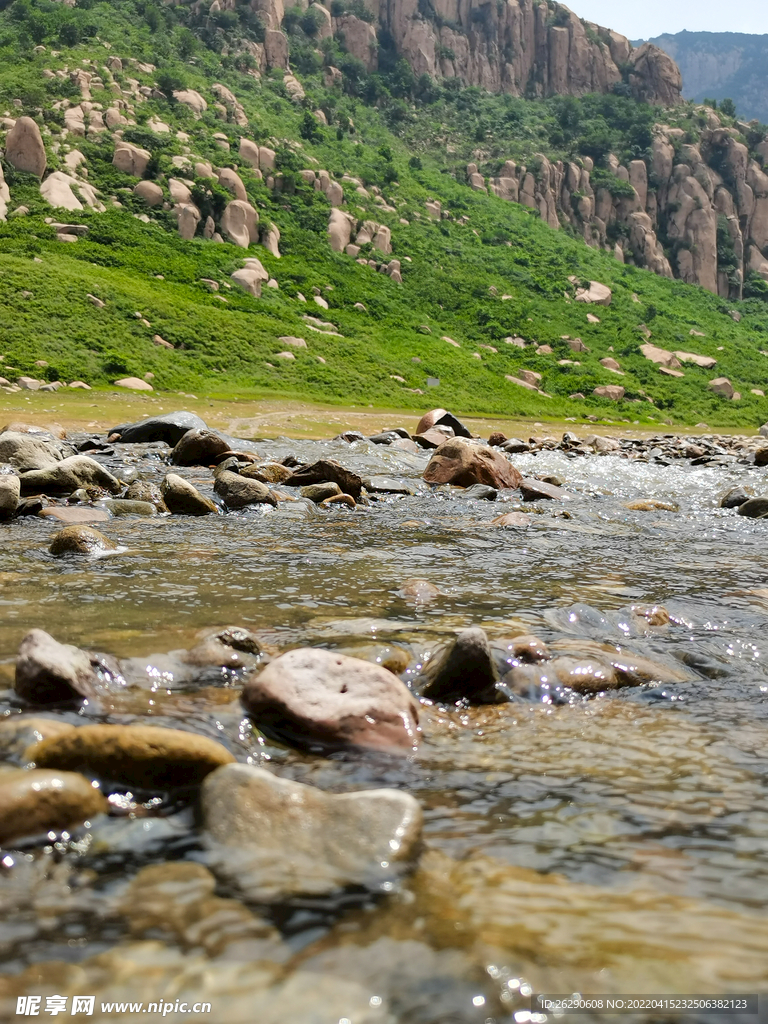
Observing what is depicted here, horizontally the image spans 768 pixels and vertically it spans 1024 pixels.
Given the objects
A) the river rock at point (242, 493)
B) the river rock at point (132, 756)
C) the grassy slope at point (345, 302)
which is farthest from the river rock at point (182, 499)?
the grassy slope at point (345, 302)

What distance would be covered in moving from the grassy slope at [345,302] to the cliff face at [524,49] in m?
34.1

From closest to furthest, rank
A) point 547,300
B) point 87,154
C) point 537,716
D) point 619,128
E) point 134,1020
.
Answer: point 134,1020 < point 537,716 < point 87,154 < point 547,300 < point 619,128

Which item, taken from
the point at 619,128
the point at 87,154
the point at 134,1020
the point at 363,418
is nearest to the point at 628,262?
the point at 619,128

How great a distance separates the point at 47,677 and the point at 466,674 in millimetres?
2061

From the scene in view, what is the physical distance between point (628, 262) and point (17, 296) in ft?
239

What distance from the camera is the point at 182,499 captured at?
9547 millimetres

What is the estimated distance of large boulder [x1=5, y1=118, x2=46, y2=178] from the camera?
48719 millimetres

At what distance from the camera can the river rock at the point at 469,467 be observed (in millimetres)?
13742

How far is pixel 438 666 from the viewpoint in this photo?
4.14 m

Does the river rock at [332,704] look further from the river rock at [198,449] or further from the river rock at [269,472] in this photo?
the river rock at [198,449]

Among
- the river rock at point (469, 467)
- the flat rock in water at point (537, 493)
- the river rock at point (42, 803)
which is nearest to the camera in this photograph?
the river rock at point (42, 803)

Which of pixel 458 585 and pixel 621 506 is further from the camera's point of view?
pixel 621 506

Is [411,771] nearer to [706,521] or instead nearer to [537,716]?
[537,716]

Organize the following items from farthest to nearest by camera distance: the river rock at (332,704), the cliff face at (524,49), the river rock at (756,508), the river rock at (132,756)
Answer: the cliff face at (524,49) → the river rock at (756,508) → the river rock at (332,704) → the river rock at (132,756)
